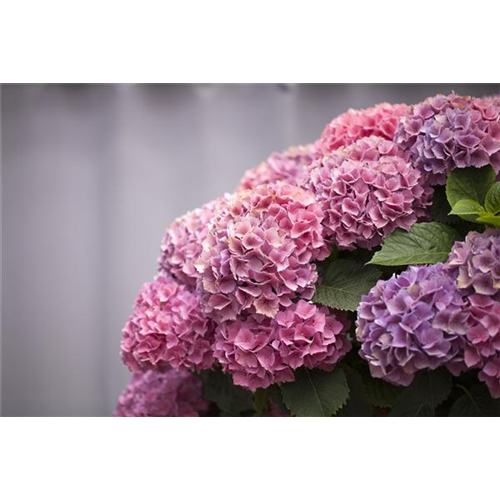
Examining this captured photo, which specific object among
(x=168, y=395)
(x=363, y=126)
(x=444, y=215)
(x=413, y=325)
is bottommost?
(x=168, y=395)

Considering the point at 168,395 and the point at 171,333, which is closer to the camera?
the point at 171,333

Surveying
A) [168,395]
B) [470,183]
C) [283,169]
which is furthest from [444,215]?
[168,395]

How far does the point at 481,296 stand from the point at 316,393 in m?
0.18

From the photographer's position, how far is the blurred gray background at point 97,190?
2.03 m

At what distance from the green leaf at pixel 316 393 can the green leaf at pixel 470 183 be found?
0.21 m

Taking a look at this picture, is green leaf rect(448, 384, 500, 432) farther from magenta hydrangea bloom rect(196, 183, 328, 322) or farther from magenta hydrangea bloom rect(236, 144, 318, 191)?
magenta hydrangea bloom rect(236, 144, 318, 191)

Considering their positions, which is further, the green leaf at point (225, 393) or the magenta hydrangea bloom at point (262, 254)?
the green leaf at point (225, 393)

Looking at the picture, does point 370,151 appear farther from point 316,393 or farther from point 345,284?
point 316,393

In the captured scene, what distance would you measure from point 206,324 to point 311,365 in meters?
0.14

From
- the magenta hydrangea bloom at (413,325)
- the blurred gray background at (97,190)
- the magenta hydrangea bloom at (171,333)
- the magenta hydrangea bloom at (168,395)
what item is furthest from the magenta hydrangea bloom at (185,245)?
the blurred gray background at (97,190)

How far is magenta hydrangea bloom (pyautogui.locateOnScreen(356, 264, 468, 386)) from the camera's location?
1.94 ft

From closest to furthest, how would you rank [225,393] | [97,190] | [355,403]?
[355,403] → [225,393] → [97,190]

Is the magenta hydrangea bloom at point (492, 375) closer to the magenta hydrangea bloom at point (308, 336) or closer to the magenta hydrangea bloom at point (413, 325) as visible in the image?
the magenta hydrangea bloom at point (413, 325)

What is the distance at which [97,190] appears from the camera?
2041mm
